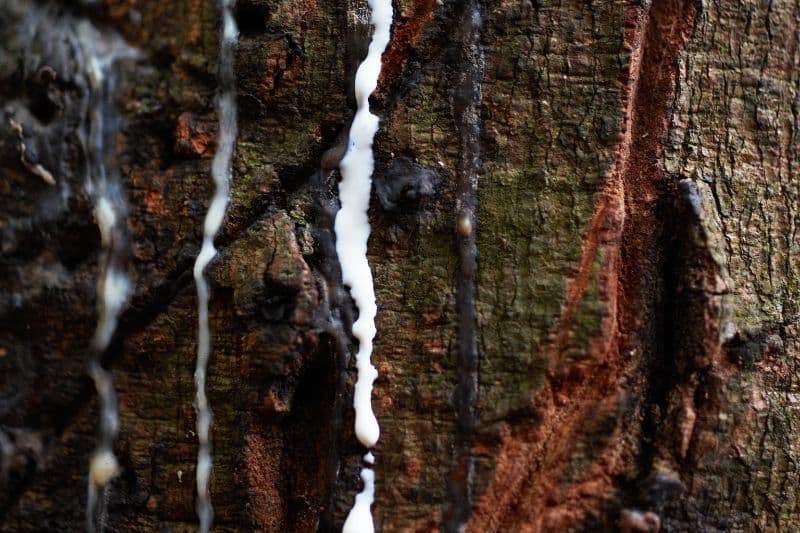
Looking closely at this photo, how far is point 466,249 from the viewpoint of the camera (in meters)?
1.39

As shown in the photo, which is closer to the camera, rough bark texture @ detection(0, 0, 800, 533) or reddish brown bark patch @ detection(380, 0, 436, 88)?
rough bark texture @ detection(0, 0, 800, 533)

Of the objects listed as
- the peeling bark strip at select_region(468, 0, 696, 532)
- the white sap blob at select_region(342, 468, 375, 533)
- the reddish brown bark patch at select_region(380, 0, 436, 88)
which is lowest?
the white sap blob at select_region(342, 468, 375, 533)

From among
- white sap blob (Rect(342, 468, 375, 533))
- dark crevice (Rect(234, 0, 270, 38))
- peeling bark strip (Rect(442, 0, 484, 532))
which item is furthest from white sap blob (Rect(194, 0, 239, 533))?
peeling bark strip (Rect(442, 0, 484, 532))

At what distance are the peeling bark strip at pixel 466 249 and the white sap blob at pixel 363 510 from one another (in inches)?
6.0

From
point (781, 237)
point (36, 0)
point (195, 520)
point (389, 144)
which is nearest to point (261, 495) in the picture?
point (195, 520)

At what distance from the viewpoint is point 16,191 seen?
164 cm

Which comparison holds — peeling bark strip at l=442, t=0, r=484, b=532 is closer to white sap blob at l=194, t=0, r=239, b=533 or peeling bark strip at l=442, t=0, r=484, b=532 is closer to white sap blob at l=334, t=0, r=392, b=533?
white sap blob at l=334, t=0, r=392, b=533

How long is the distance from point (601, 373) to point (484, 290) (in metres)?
0.29

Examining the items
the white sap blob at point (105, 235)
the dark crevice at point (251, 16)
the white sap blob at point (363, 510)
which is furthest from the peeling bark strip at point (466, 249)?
the white sap blob at point (105, 235)

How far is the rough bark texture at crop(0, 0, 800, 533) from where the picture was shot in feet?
4.38

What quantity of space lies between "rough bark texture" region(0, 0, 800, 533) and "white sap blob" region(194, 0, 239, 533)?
0.02 metres

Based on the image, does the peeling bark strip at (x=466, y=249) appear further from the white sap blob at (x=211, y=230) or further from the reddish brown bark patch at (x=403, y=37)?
the white sap blob at (x=211, y=230)

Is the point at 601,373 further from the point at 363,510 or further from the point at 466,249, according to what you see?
the point at 363,510

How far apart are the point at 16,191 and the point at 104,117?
28 centimetres
